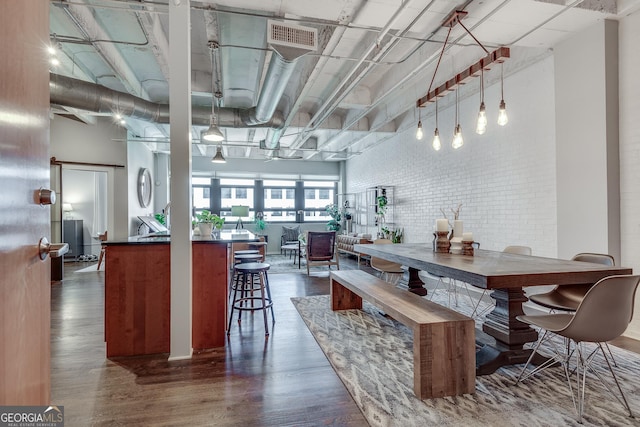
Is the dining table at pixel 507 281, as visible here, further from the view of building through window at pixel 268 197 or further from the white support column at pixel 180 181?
A: the view of building through window at pixel 268 197

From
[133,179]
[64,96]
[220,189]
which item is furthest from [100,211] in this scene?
[64,96]

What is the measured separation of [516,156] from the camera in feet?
14.2

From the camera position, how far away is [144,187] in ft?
28.6

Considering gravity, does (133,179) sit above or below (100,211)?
above

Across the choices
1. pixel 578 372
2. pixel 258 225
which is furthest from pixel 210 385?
pixel 258 225

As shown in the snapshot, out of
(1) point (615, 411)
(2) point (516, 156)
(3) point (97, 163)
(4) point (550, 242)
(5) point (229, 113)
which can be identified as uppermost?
(5) point (229, 113)

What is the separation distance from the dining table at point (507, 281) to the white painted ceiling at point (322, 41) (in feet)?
7.14

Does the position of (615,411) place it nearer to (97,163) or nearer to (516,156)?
(516,156)

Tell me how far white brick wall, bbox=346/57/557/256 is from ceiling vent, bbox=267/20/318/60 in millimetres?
2868

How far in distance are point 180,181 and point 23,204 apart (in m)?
1.85

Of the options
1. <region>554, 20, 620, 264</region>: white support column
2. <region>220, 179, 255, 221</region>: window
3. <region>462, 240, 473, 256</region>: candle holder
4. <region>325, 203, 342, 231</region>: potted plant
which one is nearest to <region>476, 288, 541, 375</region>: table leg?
<region>462, 240, 473, 256</region>: candle holder

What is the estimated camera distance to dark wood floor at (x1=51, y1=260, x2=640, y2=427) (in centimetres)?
193

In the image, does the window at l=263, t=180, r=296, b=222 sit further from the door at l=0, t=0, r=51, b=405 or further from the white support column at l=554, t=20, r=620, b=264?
the door at l=0, t=0, r=51, b=405

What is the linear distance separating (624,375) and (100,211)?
1065 cm
